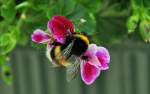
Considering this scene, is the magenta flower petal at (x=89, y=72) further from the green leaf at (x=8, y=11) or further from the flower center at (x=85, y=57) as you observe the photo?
the green leaf at (x=8, y=11)

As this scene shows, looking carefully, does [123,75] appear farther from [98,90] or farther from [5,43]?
[5,43]

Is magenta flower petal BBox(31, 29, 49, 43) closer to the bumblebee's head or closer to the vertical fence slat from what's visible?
the bumblebee's head

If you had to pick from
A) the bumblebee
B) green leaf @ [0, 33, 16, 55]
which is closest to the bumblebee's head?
the bumblebee

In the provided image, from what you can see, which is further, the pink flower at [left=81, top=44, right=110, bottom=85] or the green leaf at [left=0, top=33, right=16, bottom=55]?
the green leaf at [left=0, top=33, right=16, bottom=55]

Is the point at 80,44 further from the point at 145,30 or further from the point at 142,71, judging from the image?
the point at 142,71

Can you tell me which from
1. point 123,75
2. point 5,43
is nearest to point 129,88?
point 123,75

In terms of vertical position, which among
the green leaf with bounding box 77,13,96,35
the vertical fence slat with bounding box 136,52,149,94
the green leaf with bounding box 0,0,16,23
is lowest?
the vertical fence slat with bounding box 136,52,149,94
